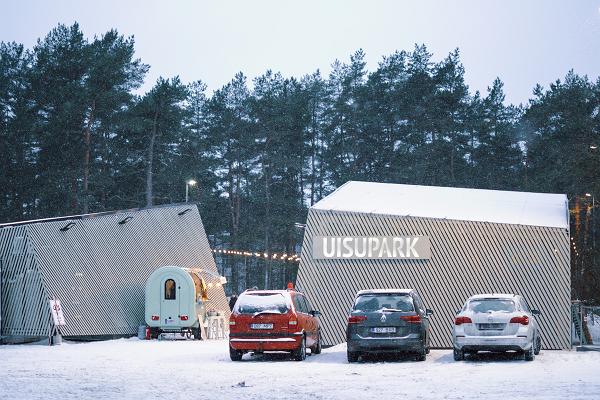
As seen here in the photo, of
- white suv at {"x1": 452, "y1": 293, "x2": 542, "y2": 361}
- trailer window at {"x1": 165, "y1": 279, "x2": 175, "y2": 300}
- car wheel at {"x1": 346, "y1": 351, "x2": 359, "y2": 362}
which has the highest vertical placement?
trailer window at {"x1": 165, "y1": 279, "x2": 175, "y2": 300}

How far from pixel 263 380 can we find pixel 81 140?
135 ft

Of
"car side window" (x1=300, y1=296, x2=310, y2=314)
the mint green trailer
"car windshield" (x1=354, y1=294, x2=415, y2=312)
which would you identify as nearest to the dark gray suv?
"car windshield" (x1=354, y1=294, x2=415, y2=312)

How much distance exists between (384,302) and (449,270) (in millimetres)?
5397

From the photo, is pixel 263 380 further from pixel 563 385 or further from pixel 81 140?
pixel 81 140

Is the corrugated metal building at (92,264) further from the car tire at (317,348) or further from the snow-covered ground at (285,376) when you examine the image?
the car tire at (317,348)

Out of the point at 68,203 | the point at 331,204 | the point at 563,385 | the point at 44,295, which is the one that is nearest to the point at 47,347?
the point at 44,295

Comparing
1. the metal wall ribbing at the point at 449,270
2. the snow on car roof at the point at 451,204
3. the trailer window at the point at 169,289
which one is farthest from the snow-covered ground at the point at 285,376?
the trailer window at the point at 169,289

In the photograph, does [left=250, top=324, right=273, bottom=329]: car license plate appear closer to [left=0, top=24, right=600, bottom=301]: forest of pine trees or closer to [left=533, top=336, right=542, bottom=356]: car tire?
[left=533, top=336, right=542, bottom=356]: car tire

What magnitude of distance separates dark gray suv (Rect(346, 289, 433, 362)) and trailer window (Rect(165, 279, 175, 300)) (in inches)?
481

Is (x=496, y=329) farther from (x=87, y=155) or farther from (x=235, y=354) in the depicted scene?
(x=87, y=155)

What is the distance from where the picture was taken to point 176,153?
61.4 m

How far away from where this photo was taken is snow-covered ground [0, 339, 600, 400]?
43.4 ft

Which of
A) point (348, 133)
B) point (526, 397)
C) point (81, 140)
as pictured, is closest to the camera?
point (526, 397)

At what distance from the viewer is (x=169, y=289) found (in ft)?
102
